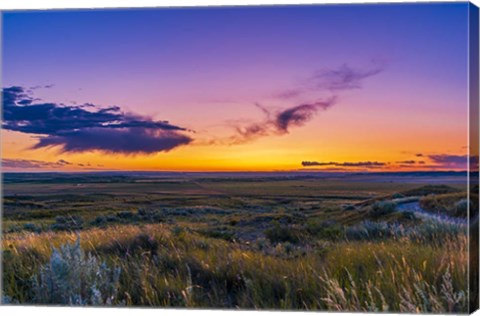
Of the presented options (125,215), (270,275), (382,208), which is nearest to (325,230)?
(382,208)

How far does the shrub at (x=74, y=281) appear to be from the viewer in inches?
249

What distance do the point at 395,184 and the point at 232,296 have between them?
2.65m

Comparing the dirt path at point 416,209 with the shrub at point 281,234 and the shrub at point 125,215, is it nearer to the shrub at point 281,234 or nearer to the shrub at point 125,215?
the shrub at point 281,234

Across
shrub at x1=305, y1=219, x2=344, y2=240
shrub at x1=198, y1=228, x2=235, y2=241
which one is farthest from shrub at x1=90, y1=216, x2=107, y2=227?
shrub at x1=305, y1=219, x2=344, y2=240

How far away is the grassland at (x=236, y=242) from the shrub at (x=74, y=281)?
13 mm

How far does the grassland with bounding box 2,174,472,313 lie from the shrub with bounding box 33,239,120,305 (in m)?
0.01

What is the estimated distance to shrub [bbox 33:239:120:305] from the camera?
6332 mm

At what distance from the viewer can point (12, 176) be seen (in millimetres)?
8117

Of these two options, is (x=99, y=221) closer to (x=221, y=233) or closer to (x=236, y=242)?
(x=221, y=233)

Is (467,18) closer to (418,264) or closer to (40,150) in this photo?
(418,264)

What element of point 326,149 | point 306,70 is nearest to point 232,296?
point 326,149

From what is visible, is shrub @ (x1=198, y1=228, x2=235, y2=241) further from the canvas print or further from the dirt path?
the dirt path

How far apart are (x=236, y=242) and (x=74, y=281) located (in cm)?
280

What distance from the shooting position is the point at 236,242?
886 cm
